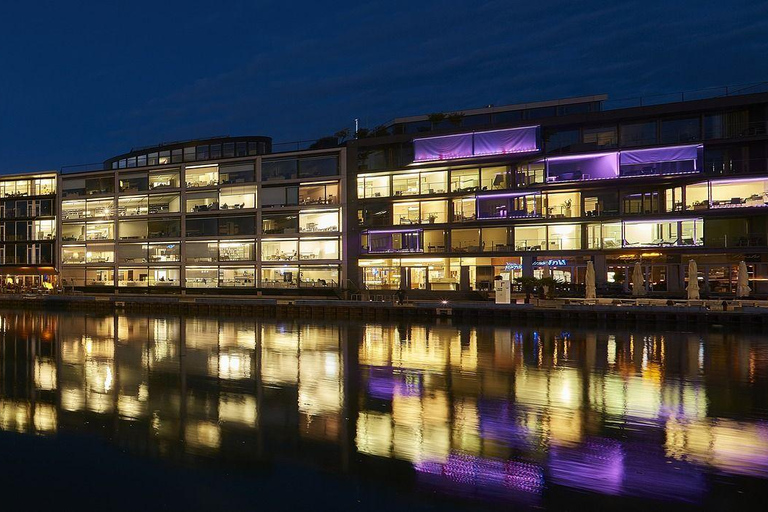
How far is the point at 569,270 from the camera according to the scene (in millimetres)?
47375

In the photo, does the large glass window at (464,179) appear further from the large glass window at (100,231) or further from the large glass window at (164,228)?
the large glass window at (100,231)

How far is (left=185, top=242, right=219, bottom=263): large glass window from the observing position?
202 feet

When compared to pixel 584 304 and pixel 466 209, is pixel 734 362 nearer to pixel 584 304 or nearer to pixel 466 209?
pixel 584 304

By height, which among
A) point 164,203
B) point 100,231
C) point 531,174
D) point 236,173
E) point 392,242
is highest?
point 236,173

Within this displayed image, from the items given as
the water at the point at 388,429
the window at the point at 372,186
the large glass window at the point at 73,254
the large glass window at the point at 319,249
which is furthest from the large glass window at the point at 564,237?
the large glass window at the point at 73,254

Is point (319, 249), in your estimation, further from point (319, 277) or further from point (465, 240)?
point (465, 240)

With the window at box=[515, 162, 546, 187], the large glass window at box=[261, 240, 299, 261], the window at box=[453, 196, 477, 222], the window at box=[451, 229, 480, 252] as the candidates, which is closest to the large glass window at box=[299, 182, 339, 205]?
the large glass window at box=[261, 240, 299, 261]

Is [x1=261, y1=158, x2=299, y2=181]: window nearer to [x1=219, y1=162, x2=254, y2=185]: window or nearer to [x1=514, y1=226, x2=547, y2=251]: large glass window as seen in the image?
[x1=219, y1=162, x2=254, y2=185]: window

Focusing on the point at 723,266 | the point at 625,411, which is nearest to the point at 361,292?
the point at 723,266

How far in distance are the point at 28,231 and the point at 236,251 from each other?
34.6m

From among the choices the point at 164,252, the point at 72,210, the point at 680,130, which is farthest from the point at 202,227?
the point at 680,130

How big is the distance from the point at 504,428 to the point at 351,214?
45.2 meters

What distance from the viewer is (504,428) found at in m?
11.1

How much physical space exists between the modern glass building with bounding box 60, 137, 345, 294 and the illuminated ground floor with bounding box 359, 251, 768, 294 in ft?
22.7
